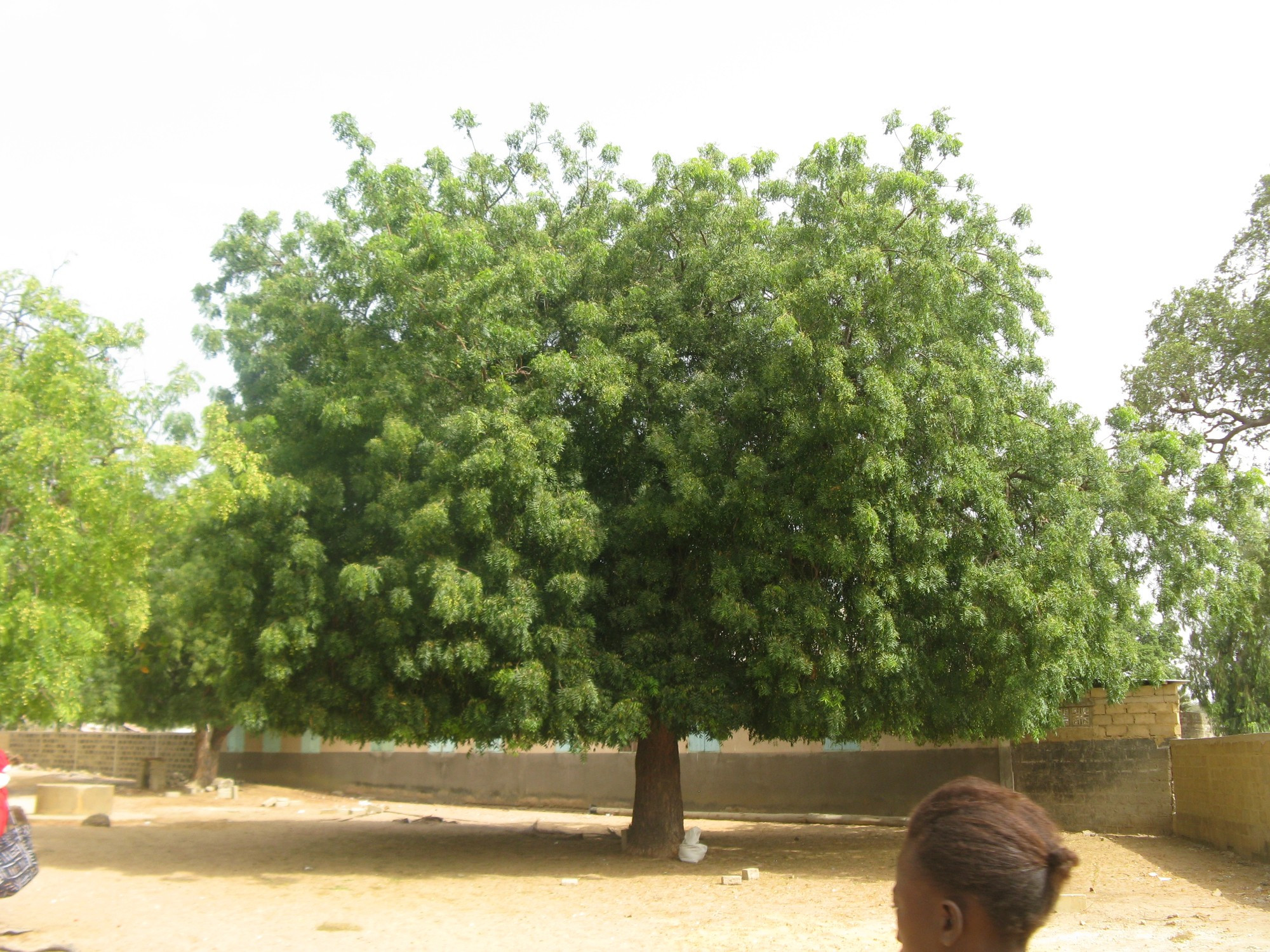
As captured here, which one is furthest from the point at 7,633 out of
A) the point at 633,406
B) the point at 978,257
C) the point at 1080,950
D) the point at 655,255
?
the point at 978,257

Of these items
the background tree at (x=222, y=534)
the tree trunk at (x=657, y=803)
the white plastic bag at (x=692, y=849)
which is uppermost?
the background tree at (x=222, y=534)

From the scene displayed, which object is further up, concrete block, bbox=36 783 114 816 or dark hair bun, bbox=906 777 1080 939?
dark hair bun, bbox=906 777 1080 939

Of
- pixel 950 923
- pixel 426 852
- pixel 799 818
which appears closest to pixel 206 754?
pixel 426 852

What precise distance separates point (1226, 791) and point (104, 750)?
34.7m

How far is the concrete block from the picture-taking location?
20.5 m

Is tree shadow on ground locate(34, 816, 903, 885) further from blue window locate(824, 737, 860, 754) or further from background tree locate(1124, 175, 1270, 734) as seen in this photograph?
background tree locate(1124, 175, 1270, 734)

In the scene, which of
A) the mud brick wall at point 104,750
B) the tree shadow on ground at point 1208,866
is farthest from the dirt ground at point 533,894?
the mud brick wall at point 104,750

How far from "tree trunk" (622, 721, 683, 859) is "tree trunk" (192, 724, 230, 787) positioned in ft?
57.9

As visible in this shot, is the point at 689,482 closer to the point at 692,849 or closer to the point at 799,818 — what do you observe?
the point at 692,849

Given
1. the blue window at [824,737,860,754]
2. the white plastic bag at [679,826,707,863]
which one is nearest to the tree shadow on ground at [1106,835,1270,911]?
the blue window at [824,737,860,754]

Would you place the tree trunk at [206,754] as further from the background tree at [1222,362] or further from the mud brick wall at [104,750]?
the background tree at [1222,362]

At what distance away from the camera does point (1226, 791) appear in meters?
13.4

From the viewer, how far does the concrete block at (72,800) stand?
20547mm

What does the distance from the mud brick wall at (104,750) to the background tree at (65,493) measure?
17968mm
